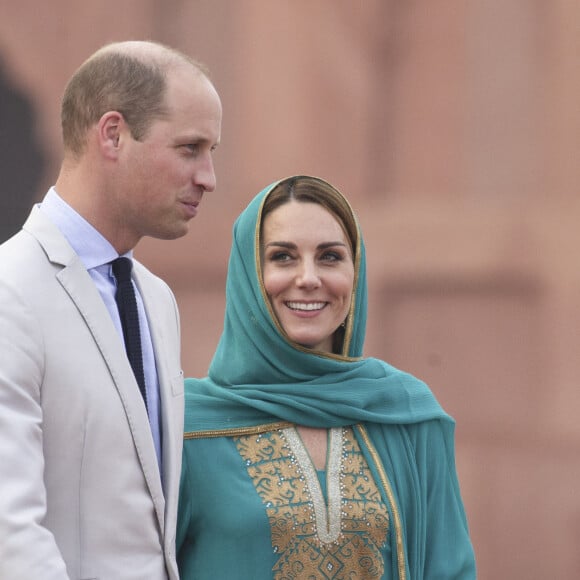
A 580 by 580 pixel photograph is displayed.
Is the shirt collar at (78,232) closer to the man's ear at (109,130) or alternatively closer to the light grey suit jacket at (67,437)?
the light grey suit jacket at (67,437)

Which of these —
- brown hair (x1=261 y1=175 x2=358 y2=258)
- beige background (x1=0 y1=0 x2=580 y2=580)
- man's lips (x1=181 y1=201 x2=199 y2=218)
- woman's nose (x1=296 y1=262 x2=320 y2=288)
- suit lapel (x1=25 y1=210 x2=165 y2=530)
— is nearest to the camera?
suit lapel (x1=25 y1=210 x2=165 y2=530)

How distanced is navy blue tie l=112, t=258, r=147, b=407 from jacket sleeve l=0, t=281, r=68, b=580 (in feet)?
0.83

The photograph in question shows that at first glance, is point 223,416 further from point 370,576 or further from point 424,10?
point 424,10

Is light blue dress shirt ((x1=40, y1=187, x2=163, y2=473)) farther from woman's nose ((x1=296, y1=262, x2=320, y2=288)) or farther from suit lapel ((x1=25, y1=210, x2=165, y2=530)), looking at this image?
woman's nose ((x1=296, y1=262, x2=320, y2=288))

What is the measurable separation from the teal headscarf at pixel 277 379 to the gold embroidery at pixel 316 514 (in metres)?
0.08

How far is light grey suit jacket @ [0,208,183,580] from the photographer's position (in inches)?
76.5

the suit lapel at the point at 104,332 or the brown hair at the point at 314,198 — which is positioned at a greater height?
the brown hair at the point at 314,198

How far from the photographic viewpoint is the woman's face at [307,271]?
2.77 meters

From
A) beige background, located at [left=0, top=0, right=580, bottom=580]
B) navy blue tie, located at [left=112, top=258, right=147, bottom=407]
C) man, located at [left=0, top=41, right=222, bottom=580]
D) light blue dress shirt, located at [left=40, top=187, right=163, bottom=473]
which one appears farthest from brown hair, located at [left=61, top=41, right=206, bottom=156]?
beige background, located at [left=0, top=0, right=580, bottom=580]

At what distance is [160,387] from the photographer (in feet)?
7.63

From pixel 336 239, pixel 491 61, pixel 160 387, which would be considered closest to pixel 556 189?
pixel 491 61

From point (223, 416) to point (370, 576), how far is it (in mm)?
466

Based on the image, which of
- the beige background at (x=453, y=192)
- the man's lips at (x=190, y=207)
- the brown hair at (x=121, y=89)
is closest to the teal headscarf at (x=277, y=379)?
the man's lips at (x=190, y=207)

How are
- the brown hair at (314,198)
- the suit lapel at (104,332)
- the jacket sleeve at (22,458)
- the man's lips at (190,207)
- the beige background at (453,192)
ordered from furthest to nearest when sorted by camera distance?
the beige background at (453,192) < the brown hair at (314,198) < the man's lips at (190,207) < the suit lapel at (104,332) < the jacket sleeve at (22,458)
